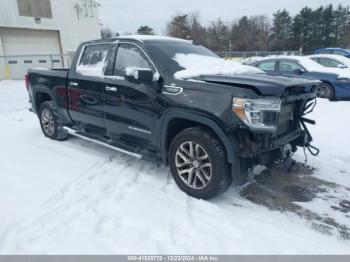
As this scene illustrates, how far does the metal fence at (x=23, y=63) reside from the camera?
20203mm

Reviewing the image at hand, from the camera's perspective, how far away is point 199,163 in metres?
3.41

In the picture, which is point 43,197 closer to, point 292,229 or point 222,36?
point 292,229

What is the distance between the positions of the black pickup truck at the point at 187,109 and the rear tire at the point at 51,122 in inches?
33.4

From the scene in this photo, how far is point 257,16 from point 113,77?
67.7 metres

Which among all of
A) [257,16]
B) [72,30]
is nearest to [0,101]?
[72,30]

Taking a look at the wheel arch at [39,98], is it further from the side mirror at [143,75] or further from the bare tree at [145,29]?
the bare tree at [145,29]

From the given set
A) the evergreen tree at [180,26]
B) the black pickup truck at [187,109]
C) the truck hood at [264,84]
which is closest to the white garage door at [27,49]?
the black pickup truck at [187,109]

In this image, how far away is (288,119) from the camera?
146 inches

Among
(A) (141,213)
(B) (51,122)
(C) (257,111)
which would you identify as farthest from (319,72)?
(A) (141,213)

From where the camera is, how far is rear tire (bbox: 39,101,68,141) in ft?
18.6

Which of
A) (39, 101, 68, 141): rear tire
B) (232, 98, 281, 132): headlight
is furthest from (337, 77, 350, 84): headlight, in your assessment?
(39, 101, 68, 141): rear tire

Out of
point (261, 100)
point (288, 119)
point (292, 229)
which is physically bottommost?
point (292, 229)

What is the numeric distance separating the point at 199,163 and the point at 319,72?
26.1ft

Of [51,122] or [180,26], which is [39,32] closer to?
[51,122]
